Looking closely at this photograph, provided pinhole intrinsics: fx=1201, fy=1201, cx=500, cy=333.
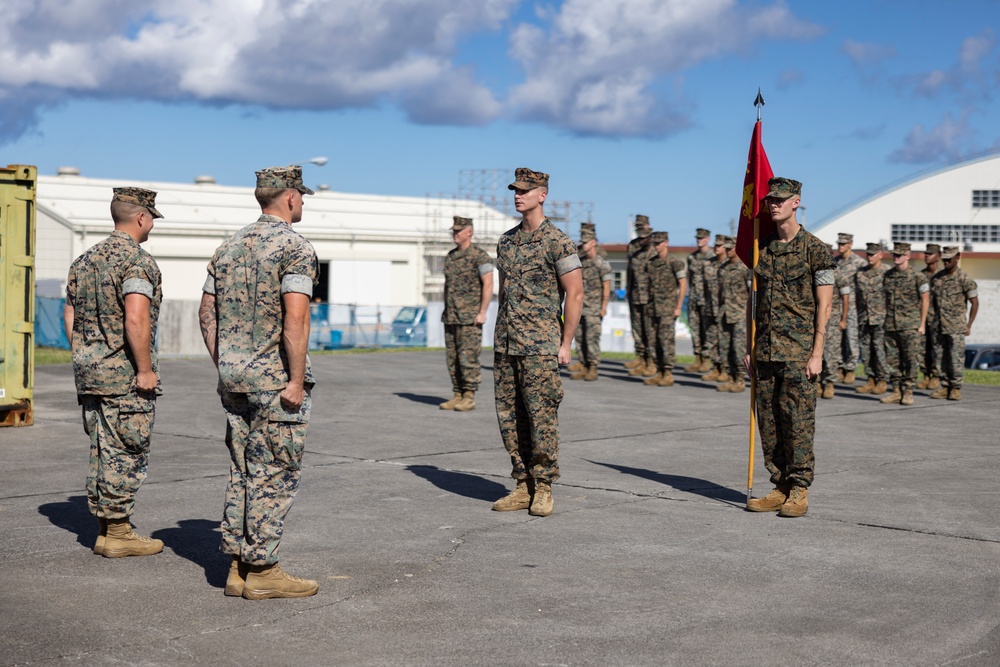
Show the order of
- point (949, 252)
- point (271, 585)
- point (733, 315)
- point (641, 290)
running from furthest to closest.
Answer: point (641, 290), point (733, 315), point (949, 252), point (271, 585)

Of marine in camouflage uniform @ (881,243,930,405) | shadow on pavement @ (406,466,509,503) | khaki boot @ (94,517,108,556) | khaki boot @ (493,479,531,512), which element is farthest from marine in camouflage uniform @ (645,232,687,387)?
khaki boot @ (94,517,108,556)

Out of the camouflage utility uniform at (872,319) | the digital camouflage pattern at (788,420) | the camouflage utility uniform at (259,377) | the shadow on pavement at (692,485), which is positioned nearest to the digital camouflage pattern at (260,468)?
the camouflage utility uniform at (259,377)

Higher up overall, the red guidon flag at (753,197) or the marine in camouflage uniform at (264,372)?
the red guidon flag at (753,197)

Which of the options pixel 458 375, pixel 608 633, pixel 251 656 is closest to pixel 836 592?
pixel 608 633

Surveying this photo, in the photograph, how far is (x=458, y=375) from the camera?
14086 mm

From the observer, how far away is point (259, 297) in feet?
18.2

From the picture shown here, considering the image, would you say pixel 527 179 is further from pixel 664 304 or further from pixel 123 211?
pixel 664 304

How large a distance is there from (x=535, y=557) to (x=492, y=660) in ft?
6.04

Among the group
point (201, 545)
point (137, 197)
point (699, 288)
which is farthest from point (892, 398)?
point (137, 197)

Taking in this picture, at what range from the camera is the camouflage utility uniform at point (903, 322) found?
625 inches

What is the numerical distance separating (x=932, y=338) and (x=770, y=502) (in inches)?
404

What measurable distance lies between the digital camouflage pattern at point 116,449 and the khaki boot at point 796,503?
4036mm

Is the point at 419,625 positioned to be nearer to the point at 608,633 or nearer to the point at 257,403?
the point at 608,633

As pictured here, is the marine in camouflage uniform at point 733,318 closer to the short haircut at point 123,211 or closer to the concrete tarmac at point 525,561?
the concrete tarmac at point 525,561
